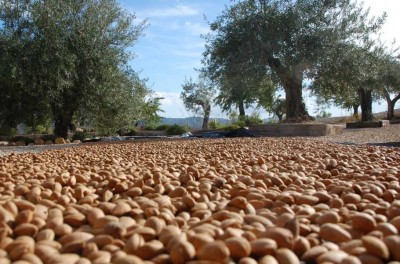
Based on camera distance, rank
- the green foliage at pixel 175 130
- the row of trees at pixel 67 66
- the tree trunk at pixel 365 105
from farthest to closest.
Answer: the tree trunk at pixel 365 105, the green foliage at pixel 175 130, the row of trees at pixel 67 66

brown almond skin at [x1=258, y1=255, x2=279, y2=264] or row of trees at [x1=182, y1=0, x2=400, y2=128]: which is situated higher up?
row of trees at [x1=182, y1=0, x2=400, y2=128]

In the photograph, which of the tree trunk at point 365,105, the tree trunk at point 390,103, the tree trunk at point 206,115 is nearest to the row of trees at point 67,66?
the tree trunk at point 365,105

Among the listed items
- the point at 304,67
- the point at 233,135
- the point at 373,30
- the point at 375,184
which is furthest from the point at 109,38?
the point at 375,184

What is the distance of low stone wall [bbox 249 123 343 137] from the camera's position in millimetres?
10180

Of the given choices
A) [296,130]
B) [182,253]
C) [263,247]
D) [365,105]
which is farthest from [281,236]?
[365,105]

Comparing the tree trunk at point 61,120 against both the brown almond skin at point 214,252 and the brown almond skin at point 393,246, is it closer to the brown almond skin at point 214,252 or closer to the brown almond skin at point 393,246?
the brown almond skin at point 214,252

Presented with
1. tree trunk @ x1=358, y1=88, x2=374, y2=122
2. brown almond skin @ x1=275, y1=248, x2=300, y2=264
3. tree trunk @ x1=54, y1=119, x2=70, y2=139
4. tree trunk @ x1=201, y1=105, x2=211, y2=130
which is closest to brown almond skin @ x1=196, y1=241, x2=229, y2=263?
brown almond skin @ x1=275, y1=248, x2=300, y2=264

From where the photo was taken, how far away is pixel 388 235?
1.38 metres

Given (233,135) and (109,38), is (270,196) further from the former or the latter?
(109,38)

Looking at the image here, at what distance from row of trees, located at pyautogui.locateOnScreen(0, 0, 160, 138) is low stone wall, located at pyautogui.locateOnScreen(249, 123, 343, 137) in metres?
4.02

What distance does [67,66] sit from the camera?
10.2 m

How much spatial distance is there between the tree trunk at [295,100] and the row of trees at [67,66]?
459 centimetres

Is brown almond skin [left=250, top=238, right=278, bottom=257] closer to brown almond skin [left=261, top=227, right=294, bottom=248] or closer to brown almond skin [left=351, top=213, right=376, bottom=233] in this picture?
brown almond skin [left=261, top=227, right=294, bottom=248]

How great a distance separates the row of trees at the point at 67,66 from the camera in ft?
32.4
